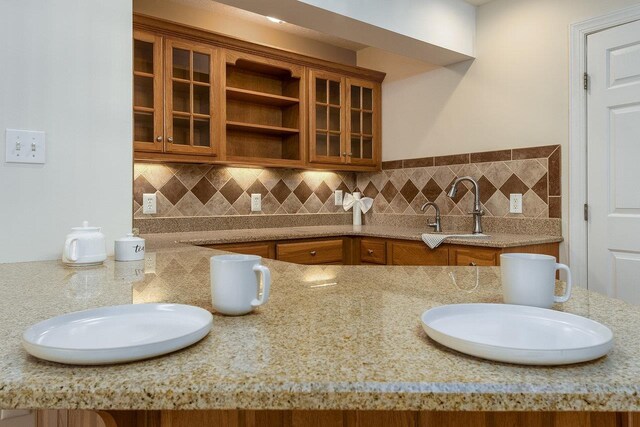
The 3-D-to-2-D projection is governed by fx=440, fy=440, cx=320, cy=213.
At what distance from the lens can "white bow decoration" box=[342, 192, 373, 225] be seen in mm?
3859

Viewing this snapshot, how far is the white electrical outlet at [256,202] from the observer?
3414 millimetres

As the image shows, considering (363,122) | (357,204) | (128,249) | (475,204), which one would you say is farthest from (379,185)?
(128,249)

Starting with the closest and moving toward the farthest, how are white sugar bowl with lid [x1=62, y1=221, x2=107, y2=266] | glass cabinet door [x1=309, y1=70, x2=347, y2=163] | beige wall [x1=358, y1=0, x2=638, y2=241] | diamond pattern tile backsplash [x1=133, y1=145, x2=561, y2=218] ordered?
1. white sugar bowl with lid [x1=62, y1=221, x2=107, y2=266]
2. beige wall [x1=358, y1=0, x2=638, y2=241]
3. diamond pattern tile backsplash [x1=133, y1=145, x2=561, y2=218]
4. glass cabinet door [x1=309, y1=70, x2=347, y2=163]

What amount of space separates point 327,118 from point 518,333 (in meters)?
3.01

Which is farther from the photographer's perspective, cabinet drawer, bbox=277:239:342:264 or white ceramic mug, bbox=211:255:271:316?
cabinet drawer, bbox=277:239:342:264

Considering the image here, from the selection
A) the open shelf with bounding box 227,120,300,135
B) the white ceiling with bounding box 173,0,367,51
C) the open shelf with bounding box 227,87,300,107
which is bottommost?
the open shelf with bounding box 227,120,300,135

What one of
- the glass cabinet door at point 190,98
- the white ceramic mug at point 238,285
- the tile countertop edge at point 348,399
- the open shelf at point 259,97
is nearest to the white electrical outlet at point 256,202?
the glass cabinet door at point 190,98

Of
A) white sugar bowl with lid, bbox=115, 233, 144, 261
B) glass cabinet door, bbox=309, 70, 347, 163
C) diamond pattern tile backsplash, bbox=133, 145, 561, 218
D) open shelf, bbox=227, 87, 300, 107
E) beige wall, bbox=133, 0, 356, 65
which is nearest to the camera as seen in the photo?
white sugar bowl with lid, bbox=115, 233, 144, 261

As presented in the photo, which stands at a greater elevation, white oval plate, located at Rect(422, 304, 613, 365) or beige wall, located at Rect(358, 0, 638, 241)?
beige wall, located at Rect(358, 0, 638, 241)

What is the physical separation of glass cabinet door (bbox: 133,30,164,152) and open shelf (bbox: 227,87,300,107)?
0.51 meters

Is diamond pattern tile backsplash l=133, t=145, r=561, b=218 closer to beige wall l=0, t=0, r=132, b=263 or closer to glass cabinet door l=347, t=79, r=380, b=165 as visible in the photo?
glass cabinet door l=347, t=79, r=380, b=165

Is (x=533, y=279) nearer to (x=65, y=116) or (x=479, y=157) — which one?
(x=65, y=116)

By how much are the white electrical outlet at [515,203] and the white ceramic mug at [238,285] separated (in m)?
2.49

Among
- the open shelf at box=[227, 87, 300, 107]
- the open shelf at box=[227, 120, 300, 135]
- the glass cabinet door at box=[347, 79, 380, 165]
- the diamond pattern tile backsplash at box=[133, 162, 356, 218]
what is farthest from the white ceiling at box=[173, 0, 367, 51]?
the diamond pattern tile backsplash at box=[133, 162, 356, 218]
